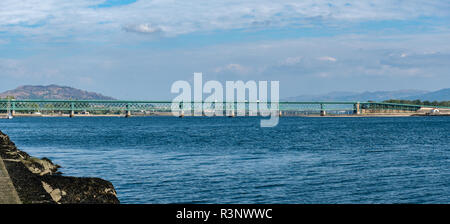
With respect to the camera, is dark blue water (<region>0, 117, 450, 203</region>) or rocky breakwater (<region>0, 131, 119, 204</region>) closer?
rocky breakwater (<region>0, 131, 119, 204</region>)

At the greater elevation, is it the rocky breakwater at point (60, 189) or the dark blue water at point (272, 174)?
the rocky breakwater at point (60, 189)

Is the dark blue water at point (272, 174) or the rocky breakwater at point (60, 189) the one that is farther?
the dark blue water at point (272, 174)

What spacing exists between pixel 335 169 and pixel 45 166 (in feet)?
49.7

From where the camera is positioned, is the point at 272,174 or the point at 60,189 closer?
the point at 60,189

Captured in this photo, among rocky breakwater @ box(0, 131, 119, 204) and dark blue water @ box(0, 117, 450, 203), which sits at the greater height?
rocky breakwater @ box(0, 131, 119, 204)

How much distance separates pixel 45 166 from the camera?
27.2 meters

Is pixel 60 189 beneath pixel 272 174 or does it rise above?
above
